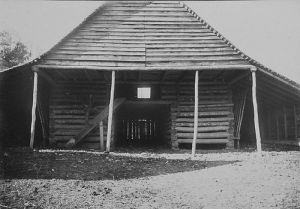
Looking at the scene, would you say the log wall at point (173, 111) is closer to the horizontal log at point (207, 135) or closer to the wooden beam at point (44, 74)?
the horizontal log at point (207, 135)

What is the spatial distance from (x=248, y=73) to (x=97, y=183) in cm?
880

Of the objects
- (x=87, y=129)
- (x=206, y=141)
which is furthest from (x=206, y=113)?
(x=87, y=129)

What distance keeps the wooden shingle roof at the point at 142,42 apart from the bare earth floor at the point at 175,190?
235 inches

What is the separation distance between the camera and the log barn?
43.6 feet

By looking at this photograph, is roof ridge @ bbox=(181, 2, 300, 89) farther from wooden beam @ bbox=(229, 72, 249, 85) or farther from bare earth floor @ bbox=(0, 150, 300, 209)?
bare earth floor @ bbox=(0, 150, 300, 209)

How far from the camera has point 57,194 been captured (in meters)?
6.47

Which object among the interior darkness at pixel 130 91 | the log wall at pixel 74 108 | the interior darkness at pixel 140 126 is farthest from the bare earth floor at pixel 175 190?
the interior darkness at pixel 140 126

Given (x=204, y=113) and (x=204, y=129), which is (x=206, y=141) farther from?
(x=204, y=113)

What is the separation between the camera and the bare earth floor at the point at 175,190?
20.2ft

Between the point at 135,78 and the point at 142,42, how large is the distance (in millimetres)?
2209

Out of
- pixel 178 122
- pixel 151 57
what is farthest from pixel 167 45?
pixel 178 122

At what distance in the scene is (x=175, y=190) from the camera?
7234 mm

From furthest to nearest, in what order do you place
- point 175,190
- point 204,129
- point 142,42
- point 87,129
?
point 204,129
point 87,129
point 142,42
point 175,190

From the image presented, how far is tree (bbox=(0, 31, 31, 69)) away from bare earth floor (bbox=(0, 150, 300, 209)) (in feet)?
78.6
